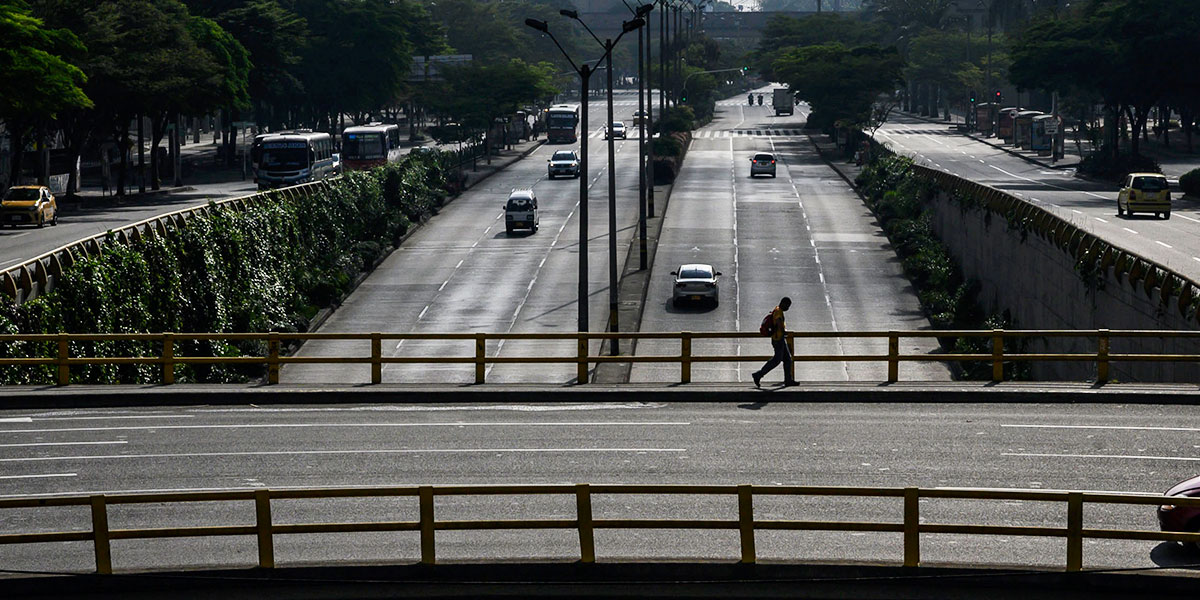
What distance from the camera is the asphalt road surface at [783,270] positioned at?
47.0 m

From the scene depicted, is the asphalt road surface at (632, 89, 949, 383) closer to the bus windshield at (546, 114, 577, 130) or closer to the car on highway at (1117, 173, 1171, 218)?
the car on highway at (1117, 173, 1171, 218)

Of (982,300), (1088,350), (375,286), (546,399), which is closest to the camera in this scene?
(546,399)

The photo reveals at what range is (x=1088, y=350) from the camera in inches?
1511

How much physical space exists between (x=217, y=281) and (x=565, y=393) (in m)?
20.4

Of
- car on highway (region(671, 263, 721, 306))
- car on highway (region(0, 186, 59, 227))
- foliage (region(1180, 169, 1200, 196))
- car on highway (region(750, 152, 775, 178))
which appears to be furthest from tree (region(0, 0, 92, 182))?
foliage (region(1180, 169, 1200, 196))

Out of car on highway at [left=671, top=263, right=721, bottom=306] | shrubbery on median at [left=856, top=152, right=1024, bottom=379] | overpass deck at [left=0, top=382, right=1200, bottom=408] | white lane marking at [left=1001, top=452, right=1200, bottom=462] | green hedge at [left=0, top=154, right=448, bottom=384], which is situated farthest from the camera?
car on highway at [left=671, top=263, right=721, bottom=306]

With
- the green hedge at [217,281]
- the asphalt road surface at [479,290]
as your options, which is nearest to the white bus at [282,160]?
the asphalt road surface at [479,290]

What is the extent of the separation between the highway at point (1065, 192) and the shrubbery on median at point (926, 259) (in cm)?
502

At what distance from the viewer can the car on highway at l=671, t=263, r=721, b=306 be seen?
55031 millimetres

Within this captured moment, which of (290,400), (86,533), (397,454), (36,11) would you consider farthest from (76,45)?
(86,533)

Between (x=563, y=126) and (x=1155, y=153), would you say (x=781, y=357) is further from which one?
(x=563, y=126)

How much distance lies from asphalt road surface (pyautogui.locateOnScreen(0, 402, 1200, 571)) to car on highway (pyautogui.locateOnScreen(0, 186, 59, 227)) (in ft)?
126

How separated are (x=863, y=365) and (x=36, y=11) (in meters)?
46.0

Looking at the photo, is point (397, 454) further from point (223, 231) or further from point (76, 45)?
point (76, 45)
